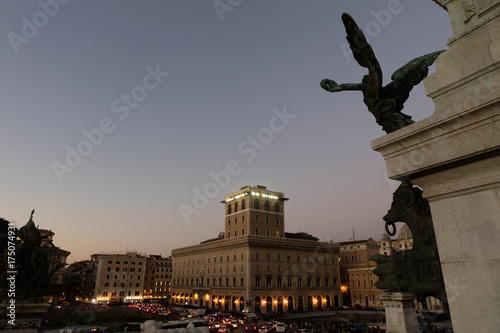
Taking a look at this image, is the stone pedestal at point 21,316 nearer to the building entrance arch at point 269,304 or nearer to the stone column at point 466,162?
the stone column at point 466,162

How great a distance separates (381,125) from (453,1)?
1.68 meters

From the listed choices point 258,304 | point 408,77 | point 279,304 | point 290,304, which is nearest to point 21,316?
point 408,77

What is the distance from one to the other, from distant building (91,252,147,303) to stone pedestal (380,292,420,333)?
8657 centimetres

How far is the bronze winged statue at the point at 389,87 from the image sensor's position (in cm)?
420

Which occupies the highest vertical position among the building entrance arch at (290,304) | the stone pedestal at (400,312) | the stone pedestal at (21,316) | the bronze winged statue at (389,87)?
the bronze winged statue at (389,87)

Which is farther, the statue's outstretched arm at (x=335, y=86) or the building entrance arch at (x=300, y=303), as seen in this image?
the building entrance arch at (x=300, y=303)

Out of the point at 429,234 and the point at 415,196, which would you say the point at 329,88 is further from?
the point at 429,234

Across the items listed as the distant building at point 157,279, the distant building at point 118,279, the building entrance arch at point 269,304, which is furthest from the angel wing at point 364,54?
the distant building at point 157,279

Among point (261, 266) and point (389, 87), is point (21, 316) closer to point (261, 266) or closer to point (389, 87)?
point (389, 87)

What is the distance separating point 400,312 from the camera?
5.21 metres

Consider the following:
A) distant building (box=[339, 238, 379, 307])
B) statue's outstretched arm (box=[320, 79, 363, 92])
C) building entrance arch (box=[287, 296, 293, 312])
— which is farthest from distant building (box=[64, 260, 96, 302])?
statue's outstretched arm (box=[320, 79, 363, 92])

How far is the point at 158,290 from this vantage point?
97.4m

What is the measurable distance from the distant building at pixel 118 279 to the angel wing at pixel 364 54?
88519 mm

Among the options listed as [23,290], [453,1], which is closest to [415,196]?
[453,1]
